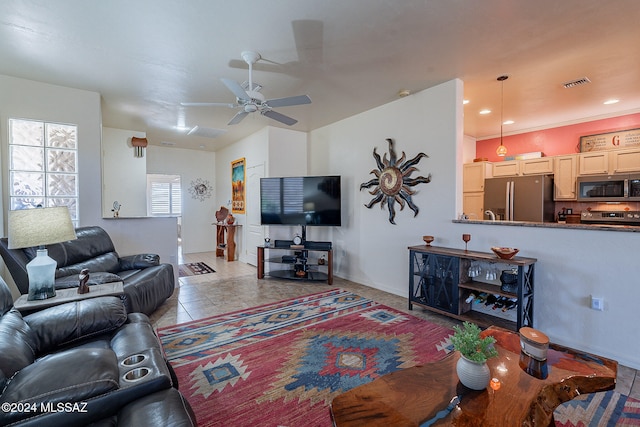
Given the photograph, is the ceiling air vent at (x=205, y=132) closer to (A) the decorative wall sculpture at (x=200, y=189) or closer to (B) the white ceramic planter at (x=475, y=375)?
(A) the decorative wall sculpture at (x=200, y=189)

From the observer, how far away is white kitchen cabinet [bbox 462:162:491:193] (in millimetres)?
5910

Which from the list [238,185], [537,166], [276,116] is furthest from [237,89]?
[537,166]

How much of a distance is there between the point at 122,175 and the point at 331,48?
534cm

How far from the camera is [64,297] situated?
2217mm

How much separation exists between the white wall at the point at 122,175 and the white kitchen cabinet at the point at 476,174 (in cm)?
695

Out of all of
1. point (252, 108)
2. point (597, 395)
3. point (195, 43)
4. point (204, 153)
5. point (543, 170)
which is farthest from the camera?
point (204, 153)

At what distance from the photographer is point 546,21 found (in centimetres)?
237

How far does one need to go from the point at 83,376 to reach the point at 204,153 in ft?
25.3

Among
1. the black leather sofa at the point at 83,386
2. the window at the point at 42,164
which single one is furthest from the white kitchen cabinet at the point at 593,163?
the window at the point at 42,164

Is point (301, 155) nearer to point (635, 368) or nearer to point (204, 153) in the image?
point (204, 153)

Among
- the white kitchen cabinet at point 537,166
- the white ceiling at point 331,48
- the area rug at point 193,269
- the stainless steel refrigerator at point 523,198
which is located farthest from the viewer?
the area rug at point 193,269

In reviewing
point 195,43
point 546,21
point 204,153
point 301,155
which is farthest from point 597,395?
point 204,153

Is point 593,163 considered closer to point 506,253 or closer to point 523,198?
point 523,198

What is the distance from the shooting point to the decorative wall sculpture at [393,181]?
399 cm
